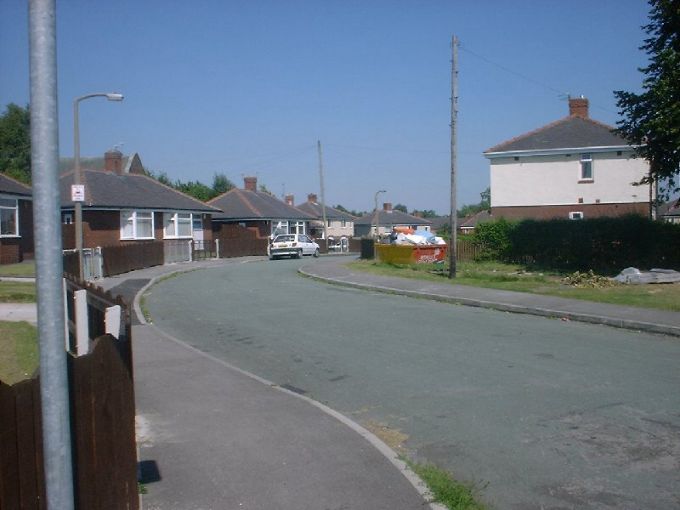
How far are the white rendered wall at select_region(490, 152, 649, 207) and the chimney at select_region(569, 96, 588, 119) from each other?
15.6 feet

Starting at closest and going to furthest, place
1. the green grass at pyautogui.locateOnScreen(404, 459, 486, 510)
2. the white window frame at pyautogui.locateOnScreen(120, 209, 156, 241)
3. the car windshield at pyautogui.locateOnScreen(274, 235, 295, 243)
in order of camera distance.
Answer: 1. the green grass at pyautogui.locateOnScreen(404, 459, 486, 510)
2. the white window frame at pyautogui.locateOnScreen(120, 209, 156, 241)
3. the car windshield at pyautogui.locateOnScreen(274, 235, 295, 243)

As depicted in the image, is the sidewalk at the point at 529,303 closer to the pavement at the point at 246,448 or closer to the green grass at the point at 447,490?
the pavement at the point at 246,448

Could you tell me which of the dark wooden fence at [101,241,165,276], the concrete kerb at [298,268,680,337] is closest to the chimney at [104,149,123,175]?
the dark wooden fence at [101,241,165,276]

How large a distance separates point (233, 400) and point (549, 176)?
33918 millimetres

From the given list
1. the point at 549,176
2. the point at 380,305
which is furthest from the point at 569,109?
the point at 380,305

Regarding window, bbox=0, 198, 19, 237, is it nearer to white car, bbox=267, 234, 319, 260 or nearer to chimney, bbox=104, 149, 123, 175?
chimney, bbox=104, 149, 123, 175

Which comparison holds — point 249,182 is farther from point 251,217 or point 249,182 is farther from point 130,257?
point 130,257

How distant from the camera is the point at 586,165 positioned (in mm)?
38000

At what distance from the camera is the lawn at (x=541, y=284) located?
649 inches

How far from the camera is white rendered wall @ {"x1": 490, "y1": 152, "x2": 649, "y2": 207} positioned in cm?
3725

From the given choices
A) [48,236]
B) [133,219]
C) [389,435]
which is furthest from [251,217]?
[48,236]

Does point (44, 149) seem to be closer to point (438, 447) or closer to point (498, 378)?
Result: point (438, 447)

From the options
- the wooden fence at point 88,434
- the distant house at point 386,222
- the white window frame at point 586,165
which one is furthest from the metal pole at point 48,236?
the distant house at point 386,222

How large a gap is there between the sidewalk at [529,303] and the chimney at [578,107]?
22.4 m
